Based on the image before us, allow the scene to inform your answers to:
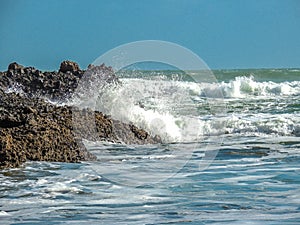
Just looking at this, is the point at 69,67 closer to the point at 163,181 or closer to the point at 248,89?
the point at 163,181

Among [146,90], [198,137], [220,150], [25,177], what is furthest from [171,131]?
[25,177]

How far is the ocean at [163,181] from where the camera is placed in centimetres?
459

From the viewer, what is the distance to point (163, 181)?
20.3 feet

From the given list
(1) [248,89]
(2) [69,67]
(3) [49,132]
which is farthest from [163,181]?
(1) [248,89]

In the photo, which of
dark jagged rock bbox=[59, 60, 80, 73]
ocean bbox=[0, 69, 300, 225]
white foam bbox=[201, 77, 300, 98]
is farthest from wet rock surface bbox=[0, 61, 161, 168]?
white foam bbox=[201, 77, 300, 98]

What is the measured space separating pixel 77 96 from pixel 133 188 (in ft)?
25.6

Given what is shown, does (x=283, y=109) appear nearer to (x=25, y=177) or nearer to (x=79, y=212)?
(x=25, y=177)

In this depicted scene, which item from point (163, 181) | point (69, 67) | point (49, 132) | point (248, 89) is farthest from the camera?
point (248, 89)

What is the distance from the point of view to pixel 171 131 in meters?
11.6

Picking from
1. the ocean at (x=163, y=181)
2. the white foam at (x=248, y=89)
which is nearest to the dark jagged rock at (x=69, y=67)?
the ocean at (x=163, y=181)

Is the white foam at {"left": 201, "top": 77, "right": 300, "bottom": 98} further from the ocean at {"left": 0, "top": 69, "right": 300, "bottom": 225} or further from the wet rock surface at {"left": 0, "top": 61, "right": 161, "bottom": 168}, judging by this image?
the wet rock surface at {"left": 0, "top": 61, "right": 161, "bottom": 168}

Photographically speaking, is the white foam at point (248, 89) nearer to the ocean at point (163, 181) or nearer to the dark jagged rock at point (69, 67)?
the dark jagged rock at point (69, 67)

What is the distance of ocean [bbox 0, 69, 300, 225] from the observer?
459 cm

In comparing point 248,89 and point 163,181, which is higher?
point 248,89
